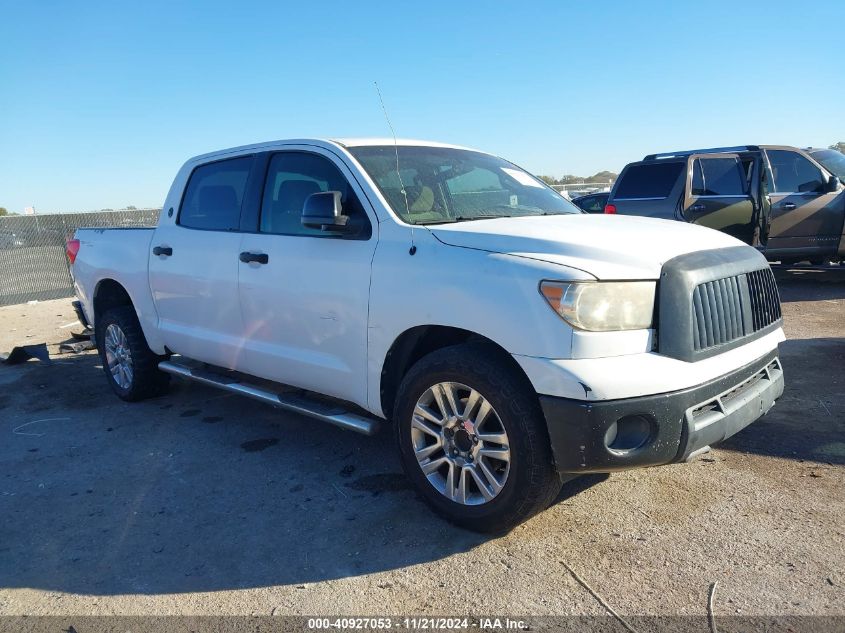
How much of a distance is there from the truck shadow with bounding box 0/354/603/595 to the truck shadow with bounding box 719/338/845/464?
4.17ft

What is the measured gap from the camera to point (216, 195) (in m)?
4.91

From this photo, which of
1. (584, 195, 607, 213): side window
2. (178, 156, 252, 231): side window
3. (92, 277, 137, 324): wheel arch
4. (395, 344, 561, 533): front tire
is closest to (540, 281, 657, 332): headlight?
(395, 344, 561, 533): front tire

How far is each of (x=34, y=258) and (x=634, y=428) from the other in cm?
1376

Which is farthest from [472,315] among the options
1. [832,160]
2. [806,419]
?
[832,160]

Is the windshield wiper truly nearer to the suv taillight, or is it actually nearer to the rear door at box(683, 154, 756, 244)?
the suv taillight

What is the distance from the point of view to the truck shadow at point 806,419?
399cm

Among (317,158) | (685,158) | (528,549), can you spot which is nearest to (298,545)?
(528,549)

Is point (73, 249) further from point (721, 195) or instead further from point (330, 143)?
point (721, 195)

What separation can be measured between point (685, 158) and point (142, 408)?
8.21 metres

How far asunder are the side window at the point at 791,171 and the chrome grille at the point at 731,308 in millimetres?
7377

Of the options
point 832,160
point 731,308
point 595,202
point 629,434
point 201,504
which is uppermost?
point 832,160

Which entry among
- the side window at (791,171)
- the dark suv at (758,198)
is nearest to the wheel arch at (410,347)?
the dark suv at (758,198)

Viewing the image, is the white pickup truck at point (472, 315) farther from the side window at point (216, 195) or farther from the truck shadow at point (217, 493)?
the truck shadow at point (217, 493)

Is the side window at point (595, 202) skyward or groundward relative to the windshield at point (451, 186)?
groundward
